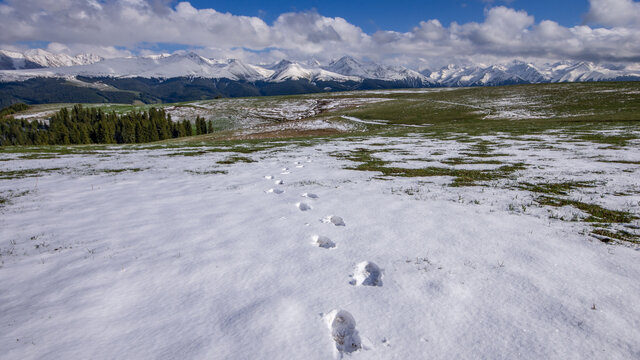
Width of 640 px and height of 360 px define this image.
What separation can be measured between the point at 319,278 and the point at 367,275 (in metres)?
0.99

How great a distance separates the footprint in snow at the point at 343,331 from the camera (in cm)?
400

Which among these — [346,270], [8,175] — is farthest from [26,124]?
[346,270]

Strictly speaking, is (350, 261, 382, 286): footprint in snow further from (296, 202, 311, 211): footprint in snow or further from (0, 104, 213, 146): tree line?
(0, 104, 213, 146): tree line

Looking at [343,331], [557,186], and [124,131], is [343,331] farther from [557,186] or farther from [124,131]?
[124,131]

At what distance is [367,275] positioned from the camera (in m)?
5.75

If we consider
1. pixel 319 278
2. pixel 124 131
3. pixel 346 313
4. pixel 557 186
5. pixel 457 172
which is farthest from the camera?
pixel 124 131

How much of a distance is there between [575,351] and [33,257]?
1061 cm

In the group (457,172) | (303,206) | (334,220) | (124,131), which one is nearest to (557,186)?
(457,172)

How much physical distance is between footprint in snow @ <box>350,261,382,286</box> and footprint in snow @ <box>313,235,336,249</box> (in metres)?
1.16

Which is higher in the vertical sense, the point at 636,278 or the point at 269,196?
the point at 636,278

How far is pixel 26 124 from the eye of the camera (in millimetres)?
158250

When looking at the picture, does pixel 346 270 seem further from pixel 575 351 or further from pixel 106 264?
pixel 106 264

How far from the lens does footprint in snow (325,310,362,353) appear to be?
13.1ft

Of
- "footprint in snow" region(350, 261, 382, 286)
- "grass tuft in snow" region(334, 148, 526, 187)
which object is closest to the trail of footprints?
"footprint in snow" region(350, 261, 382, 286)
